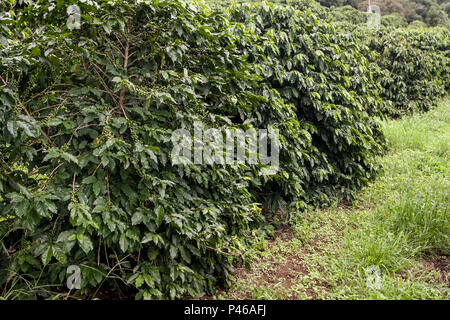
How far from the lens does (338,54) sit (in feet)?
13.7

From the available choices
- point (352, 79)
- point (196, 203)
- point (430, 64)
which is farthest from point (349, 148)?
point (430, 64)

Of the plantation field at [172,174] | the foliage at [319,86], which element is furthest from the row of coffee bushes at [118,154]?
the foliage at [319,86]

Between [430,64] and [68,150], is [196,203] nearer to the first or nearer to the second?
[68,150]

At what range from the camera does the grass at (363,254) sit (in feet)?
7.77
